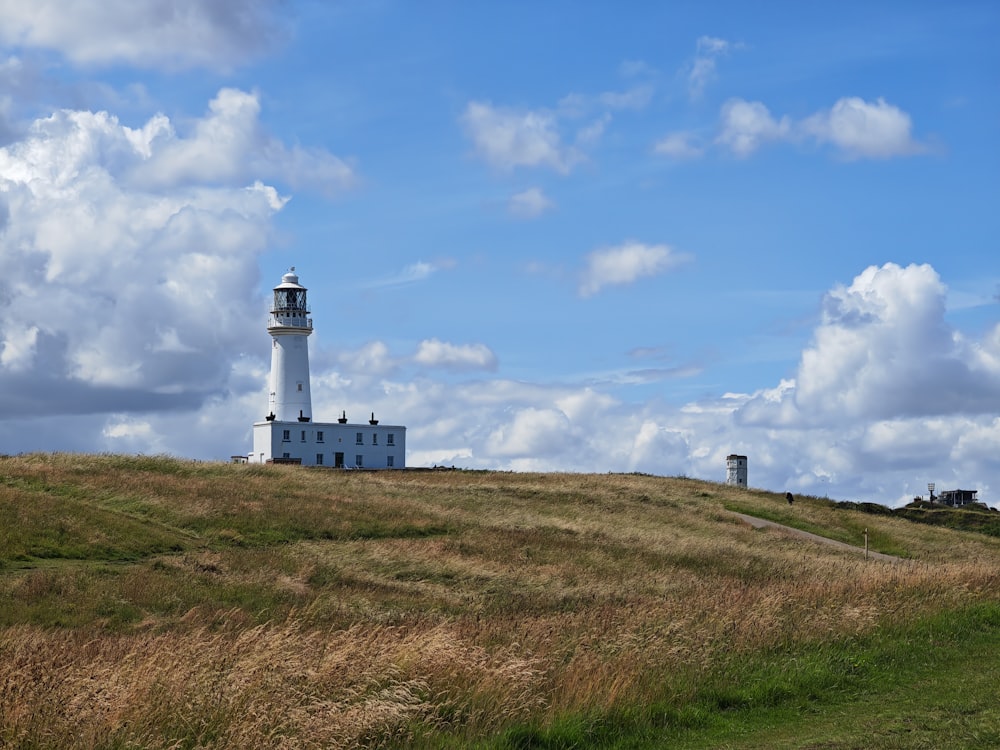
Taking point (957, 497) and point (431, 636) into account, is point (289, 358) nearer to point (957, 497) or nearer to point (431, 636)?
point (957, 497)

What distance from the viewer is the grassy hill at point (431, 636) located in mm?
9992

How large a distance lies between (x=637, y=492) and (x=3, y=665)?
175ft

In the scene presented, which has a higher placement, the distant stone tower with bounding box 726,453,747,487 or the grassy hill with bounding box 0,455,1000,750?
the distant stone tower with bounding box 726,453,747,487

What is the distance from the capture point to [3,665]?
10414mm

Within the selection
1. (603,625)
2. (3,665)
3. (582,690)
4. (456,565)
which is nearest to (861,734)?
(582,690)

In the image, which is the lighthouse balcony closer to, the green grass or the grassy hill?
the grassy hill

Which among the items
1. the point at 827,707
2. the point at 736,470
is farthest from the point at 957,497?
the point at 827,707

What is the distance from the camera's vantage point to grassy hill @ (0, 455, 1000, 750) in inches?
393

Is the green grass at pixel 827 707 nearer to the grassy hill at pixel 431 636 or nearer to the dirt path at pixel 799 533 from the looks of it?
the grassy hill at pixel 431 636

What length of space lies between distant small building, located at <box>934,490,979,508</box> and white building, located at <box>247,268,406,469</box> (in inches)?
1824

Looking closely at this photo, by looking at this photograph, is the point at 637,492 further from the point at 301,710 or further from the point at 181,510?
the point at 301,710

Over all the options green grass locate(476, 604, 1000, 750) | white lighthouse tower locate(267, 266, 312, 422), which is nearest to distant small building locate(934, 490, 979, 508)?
white lighthouse tower locate(267, 266, 312, 422)

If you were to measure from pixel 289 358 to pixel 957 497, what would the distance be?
189 feet

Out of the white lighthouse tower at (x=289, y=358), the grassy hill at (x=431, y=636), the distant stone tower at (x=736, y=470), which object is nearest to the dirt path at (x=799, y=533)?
the grassy hill at (x=431, y=636)
